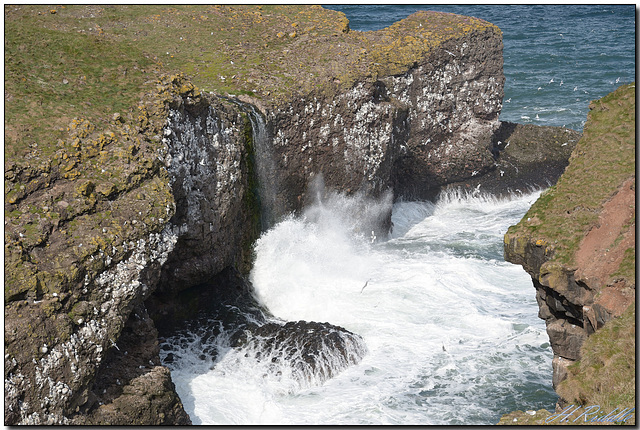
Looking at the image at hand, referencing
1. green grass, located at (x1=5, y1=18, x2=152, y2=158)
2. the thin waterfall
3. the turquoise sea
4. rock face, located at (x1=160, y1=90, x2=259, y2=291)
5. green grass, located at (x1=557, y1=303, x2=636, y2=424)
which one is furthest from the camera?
the turquoise sea

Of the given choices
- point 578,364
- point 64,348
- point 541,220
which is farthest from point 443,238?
point 64,348

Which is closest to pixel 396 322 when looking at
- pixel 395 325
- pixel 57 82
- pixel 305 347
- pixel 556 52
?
pixel 395 325

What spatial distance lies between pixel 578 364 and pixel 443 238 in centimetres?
1547

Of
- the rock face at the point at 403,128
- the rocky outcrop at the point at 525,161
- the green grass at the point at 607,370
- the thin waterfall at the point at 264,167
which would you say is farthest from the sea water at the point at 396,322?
the green grass at the point at 607,370

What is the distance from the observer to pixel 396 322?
20.0 m

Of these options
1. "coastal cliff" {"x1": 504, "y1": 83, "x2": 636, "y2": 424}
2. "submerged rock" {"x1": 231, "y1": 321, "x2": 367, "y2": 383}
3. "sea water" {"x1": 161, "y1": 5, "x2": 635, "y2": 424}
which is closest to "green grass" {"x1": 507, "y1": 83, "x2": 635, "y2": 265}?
"coastal cliff" {"x1": 504, "y1": 83, "x2": 636, "y2": 424}

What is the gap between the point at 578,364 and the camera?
39.2 feet

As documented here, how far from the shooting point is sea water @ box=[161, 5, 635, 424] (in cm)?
1611

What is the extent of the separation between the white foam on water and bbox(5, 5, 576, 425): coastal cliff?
4.64 feet

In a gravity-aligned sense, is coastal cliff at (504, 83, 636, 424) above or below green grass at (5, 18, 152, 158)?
below

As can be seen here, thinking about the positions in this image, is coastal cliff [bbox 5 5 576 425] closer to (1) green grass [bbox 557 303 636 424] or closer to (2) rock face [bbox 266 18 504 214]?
(2) rock face [bbox 266 18 504 214]

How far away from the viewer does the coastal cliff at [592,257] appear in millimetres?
11219

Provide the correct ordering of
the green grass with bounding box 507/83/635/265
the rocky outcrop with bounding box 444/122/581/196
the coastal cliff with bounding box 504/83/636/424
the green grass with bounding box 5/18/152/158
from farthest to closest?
the rocky outcrop with bounding box 444/122/581/196
the green grass with bounding box 5/18/152/158
the green grass with bounding box 507/83/635/265
the coastal cliff with bounding box 504/83/636/424

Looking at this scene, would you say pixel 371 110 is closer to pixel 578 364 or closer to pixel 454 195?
pixel 454 195
